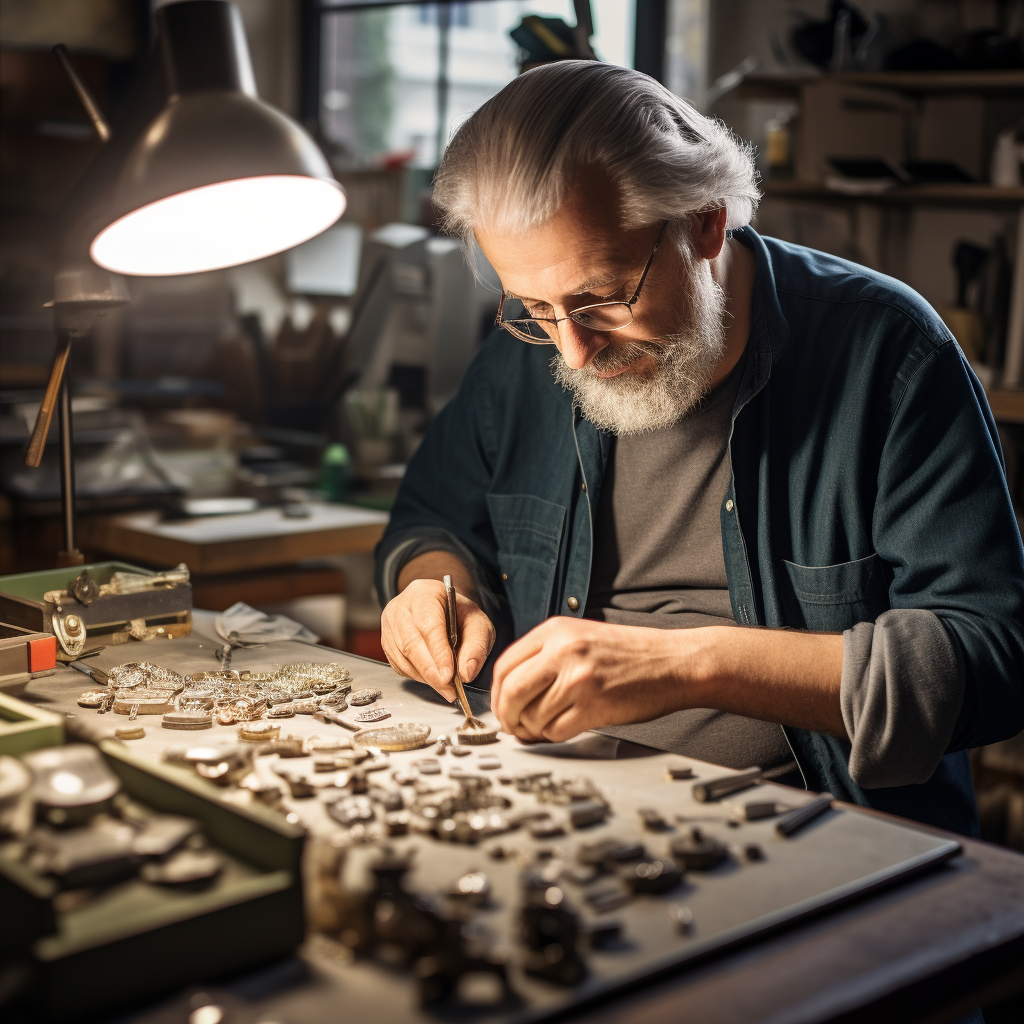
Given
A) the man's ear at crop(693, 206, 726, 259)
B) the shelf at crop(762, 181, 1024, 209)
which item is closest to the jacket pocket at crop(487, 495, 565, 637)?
the man's ear at crop(693, 206, 726, 259)

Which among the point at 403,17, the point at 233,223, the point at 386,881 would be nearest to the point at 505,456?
the point at 233,223

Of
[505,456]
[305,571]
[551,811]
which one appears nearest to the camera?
[551,811]

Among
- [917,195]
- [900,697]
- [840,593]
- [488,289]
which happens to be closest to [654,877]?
[900,697]

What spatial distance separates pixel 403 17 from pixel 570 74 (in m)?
4.44

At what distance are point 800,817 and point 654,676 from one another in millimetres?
243

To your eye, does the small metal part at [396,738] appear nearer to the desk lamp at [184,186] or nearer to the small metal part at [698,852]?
the small metal part at [698,852]

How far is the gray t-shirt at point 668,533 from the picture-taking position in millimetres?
1529

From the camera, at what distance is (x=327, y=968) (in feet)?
2.51

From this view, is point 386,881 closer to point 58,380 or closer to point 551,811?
point 551,811

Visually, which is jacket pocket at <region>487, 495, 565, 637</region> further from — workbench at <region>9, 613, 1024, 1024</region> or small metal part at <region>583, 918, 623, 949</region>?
small metal part at <region>583, 918, 623, 949</region>

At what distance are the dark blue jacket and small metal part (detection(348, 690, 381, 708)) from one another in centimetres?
37

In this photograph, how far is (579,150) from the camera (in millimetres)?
1329

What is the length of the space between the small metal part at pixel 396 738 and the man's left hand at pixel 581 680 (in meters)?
0.08

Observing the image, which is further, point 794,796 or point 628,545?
point 628,545
